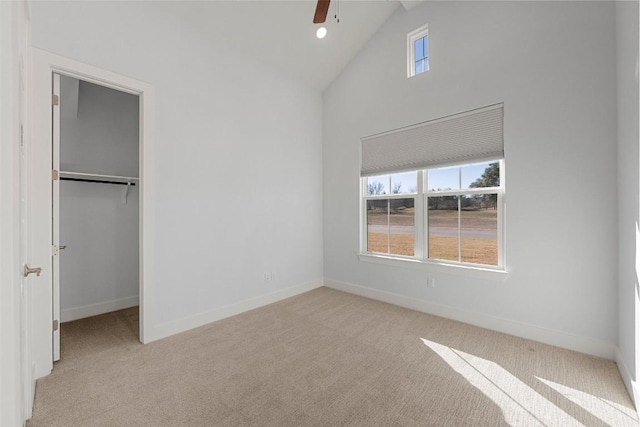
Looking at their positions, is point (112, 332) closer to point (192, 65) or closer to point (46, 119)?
point (46, 119)

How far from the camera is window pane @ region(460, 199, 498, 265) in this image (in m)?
3.03

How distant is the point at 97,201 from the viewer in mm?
3520

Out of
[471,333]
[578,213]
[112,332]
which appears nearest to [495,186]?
[578,213]

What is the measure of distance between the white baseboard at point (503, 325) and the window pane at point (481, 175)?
1.45 metres

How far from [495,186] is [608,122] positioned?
0.99 meters

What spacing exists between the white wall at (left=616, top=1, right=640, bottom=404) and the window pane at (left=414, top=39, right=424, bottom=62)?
179 centimetres

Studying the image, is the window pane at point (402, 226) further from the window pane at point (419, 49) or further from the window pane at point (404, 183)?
the window pane at point (419, 49)

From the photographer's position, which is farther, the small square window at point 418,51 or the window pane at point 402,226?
the window pane at point 402,226

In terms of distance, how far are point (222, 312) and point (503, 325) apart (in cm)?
313

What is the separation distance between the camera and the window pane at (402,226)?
12.2ft

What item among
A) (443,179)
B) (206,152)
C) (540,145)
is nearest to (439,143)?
(443,179)

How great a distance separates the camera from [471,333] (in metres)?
2.88

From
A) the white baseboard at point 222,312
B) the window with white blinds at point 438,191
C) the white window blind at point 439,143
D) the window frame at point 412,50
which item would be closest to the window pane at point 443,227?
the window with white blinds at point 438,191

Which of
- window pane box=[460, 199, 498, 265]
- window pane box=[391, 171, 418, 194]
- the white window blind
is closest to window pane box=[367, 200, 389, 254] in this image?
window pane box=[391, 171, 418, 194]
